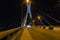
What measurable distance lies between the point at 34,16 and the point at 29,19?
18.4 feet

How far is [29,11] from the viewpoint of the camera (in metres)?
79.5

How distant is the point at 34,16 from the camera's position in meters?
85.9

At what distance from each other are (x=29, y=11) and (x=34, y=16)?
7104 millimetres

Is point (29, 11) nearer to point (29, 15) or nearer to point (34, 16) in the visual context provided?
point (29, 15)

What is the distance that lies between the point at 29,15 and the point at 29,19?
1810 mm

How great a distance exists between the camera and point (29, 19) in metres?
81.0

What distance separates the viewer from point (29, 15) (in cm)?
8038

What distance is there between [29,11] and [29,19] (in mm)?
3679

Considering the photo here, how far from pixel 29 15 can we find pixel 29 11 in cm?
188

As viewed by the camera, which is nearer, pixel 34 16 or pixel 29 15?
pixel 29 15

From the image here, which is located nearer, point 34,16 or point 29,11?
point 29,11

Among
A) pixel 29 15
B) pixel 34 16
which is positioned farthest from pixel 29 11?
pixel 34 16
